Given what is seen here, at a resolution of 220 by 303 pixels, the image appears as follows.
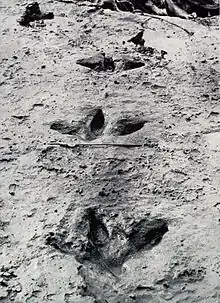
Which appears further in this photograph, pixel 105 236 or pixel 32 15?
pixel 32 15

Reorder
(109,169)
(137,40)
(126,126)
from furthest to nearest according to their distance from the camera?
(137,40) → (126,126) → (109,169)

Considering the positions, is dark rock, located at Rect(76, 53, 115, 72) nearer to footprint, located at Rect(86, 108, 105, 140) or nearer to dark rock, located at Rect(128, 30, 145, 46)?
dark rock, located at Rect(128, 30, 145, 46)

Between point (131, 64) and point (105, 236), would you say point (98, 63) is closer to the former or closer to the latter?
point (131, 64)

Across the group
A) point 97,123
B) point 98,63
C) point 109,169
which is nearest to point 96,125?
point 97,123

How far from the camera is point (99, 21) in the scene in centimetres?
257

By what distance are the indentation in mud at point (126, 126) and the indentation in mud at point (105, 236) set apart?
14.8 inches

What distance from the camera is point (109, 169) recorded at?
5.65ft

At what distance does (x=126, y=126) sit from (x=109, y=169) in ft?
0.78

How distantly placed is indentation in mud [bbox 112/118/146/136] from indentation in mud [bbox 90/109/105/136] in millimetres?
47

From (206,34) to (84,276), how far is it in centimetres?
138

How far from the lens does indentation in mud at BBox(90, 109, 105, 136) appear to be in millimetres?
1912

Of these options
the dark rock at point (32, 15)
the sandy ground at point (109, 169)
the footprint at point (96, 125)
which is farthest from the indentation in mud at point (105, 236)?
the dark rock at point (32, 15)

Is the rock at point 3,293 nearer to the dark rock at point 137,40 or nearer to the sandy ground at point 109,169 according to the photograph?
the sandy ground at point 109,169

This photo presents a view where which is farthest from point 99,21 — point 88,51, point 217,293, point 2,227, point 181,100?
point 217,293
